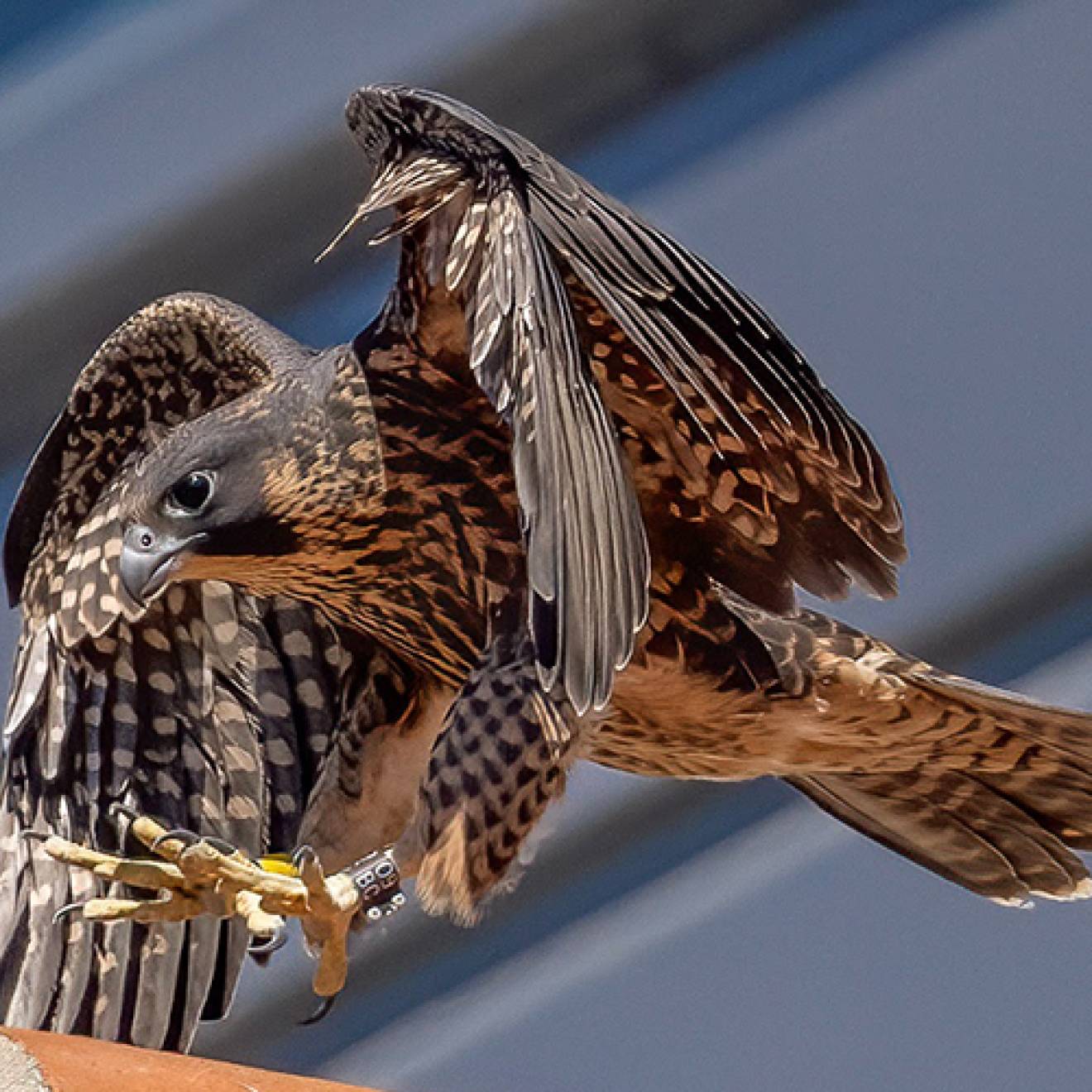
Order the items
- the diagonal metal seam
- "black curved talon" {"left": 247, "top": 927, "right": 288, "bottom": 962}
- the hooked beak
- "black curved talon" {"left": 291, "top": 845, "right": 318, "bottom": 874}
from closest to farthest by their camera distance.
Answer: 1. "black curved talon" {"left": 291, "top": 845, "right": 318, "bottom": 874}
2. "black curved talon" {"left": 247, "top": 927, "right": 288, "bottom": 962}
3. the hooked beak
4. the diagonal metal seam

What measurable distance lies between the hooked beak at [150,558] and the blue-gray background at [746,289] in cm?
113

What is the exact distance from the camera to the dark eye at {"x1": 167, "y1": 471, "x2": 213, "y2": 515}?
2.90 m

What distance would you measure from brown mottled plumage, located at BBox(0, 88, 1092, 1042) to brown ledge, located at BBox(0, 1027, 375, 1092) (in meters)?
0.39

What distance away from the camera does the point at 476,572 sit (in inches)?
115

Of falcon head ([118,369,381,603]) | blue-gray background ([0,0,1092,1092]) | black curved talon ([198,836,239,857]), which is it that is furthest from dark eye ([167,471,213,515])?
blue-gray background ([0,0,1092,1092])

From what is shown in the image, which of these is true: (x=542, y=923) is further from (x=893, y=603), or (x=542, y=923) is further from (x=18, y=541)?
(x=18, y=541)

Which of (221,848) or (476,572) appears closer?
(221,848)

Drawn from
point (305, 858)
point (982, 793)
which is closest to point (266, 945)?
point (305, 858)

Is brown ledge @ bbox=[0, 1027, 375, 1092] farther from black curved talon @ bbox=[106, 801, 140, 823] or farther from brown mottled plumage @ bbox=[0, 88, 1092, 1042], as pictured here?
black curved talon @ bbox=[106, 801, 140, 823]

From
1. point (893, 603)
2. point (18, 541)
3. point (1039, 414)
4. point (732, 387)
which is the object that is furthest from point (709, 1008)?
point (732, 387)

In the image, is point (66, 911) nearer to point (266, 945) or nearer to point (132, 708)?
point (266, 945)

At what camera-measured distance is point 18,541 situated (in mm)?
3342

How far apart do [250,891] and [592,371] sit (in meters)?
0.57

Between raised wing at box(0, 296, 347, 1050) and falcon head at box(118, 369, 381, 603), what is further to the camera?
raised wing at box(0, 296, 347, 1050)
